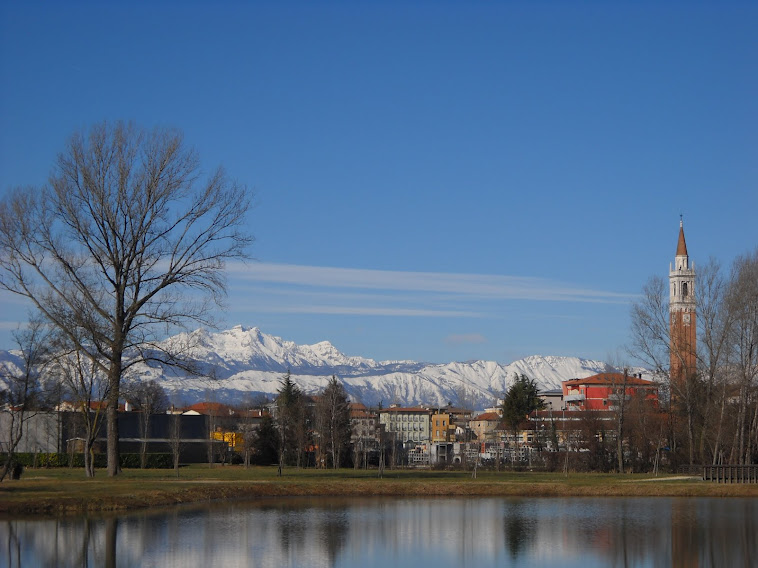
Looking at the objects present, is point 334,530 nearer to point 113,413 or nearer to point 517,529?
point 517,529

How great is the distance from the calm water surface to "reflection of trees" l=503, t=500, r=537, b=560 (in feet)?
0.11

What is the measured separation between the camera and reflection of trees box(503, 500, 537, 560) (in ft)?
72.9

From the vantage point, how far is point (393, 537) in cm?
2395

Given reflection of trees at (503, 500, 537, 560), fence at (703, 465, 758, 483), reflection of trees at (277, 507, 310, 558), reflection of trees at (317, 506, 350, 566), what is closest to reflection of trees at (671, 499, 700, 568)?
reflection of trees at (503, 500, 537, 560)

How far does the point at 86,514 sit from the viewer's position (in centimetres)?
2789

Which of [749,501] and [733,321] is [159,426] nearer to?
[733,321]

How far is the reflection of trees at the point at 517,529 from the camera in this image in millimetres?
22219

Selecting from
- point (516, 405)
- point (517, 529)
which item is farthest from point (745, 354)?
point (516, 405)

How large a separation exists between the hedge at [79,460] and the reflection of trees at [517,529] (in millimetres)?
39196

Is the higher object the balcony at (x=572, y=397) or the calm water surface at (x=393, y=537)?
the balcony at (x=572, y=397)

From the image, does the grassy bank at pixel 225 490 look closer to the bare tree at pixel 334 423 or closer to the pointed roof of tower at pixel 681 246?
the bare tree at pixel 334 423

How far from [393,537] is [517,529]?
4.00 m

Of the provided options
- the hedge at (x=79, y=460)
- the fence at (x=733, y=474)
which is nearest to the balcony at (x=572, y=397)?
the hedge at (x=79, y=460)

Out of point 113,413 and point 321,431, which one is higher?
point 113,413
